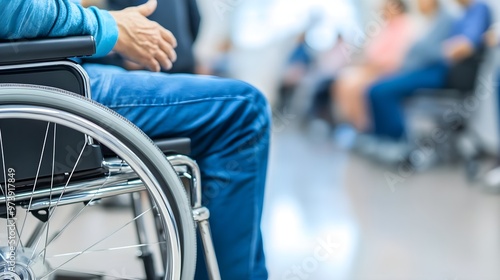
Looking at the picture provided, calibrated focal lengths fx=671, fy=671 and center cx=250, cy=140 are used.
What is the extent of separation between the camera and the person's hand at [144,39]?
120 centimetres

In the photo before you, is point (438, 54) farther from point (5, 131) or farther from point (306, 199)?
point (5, 131)

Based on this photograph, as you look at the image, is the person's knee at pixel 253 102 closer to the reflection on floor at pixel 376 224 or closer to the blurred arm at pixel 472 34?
the reflection on floor at pixel 376 224

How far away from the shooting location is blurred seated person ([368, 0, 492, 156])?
372 cm

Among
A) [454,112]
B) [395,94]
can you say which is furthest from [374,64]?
[454,112]

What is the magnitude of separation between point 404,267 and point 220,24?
158 inches

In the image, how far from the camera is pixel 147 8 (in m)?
1.23

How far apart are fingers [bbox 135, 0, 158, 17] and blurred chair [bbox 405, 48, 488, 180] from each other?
9.01ft

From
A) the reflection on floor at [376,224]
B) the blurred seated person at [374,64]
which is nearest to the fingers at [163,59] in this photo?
the reflection on floor at [376,224]

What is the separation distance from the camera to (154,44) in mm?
1236

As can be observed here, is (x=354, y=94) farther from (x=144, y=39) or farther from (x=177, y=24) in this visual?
(x=144, y=39)

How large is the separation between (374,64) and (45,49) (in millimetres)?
3937

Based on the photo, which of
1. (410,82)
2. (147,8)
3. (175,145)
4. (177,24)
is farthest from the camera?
(410,82)

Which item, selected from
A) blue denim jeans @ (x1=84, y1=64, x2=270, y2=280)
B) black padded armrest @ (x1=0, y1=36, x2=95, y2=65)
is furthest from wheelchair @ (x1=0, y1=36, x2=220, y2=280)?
blue denim jeans @ (x1=84, y1=64, x2=270, y2=280)

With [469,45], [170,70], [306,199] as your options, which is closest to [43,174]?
[170,70]
